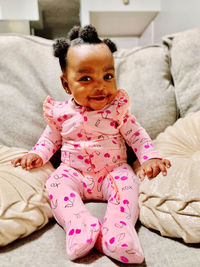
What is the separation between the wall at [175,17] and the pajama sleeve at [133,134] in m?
0.91

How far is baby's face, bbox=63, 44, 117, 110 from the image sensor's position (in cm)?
79

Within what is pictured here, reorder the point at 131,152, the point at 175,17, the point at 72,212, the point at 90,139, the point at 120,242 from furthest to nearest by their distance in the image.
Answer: the point at 175,17, the point at 131,152, the point at 90,139, the point at 72,212, the point at 120,242

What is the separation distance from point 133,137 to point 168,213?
0.33 meters

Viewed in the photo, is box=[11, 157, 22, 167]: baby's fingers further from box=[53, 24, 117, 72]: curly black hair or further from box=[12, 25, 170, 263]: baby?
box=[53, 24, 117, 72]: curly black hair

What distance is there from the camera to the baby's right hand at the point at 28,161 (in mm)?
A: 811

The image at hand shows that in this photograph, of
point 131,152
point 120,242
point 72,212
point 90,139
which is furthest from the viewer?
point 131,152

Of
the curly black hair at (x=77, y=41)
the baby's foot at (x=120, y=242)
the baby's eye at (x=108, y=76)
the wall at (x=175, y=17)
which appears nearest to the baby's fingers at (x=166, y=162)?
the baby's foot at (x=120, y=242)

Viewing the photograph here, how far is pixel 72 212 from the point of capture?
663mm

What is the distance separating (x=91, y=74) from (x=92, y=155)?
0.28 meters

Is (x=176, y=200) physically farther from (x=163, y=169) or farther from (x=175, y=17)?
(x=175, y=17)

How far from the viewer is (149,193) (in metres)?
0.68

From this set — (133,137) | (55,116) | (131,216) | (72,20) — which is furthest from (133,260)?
(72,20)

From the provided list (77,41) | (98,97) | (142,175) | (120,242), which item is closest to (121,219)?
(120,242)

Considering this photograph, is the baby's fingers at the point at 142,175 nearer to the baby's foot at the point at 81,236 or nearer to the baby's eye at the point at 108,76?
the baby's foot at the point at 81,236
